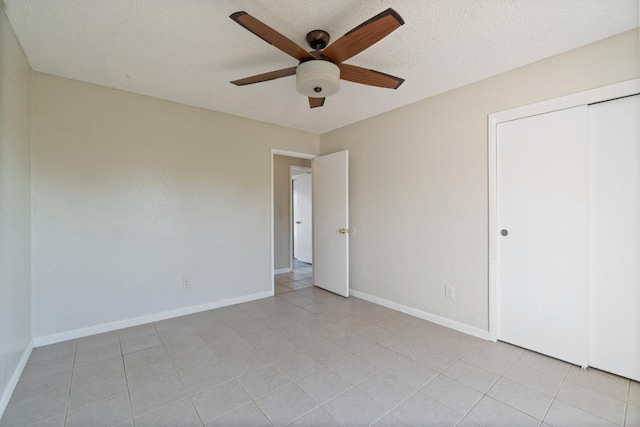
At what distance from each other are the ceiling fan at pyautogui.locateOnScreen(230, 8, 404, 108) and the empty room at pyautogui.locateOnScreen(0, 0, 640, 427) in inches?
0.7

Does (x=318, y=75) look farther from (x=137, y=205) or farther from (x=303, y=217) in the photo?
(x=303, y=217)

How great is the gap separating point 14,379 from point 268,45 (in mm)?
2917

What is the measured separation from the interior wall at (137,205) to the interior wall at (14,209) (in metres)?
0.17

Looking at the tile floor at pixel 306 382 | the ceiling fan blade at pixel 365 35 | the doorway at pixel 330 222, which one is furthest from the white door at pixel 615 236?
the doorway at pixel 330 222

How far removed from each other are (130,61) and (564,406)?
397 centimetres

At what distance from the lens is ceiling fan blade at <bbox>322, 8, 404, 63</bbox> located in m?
1.36

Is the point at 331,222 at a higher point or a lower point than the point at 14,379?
higher

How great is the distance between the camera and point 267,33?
150 centimetres

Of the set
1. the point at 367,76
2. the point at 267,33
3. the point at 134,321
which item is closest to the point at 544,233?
the point at 367,76

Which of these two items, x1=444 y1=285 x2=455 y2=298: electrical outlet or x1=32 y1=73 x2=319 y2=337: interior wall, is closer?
x1=32 y1=73 x2=319 y2=337: interior wall

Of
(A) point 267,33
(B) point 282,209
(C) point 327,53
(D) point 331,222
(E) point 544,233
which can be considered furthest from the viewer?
(B) point 282,209

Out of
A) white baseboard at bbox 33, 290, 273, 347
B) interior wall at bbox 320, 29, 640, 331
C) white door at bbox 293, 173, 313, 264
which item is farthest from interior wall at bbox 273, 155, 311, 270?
interior wall at bbox 320, 29, 640, 331

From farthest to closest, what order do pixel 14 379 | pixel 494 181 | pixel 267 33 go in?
pixel 494 181 → pixel 14 379 → pixel 267 33

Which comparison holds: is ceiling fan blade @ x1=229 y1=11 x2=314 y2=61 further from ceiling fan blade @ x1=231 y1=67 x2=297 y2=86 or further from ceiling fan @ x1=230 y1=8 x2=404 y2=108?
ceiling fan blade @ x1=231 y1=67 x2=297 y2=86
